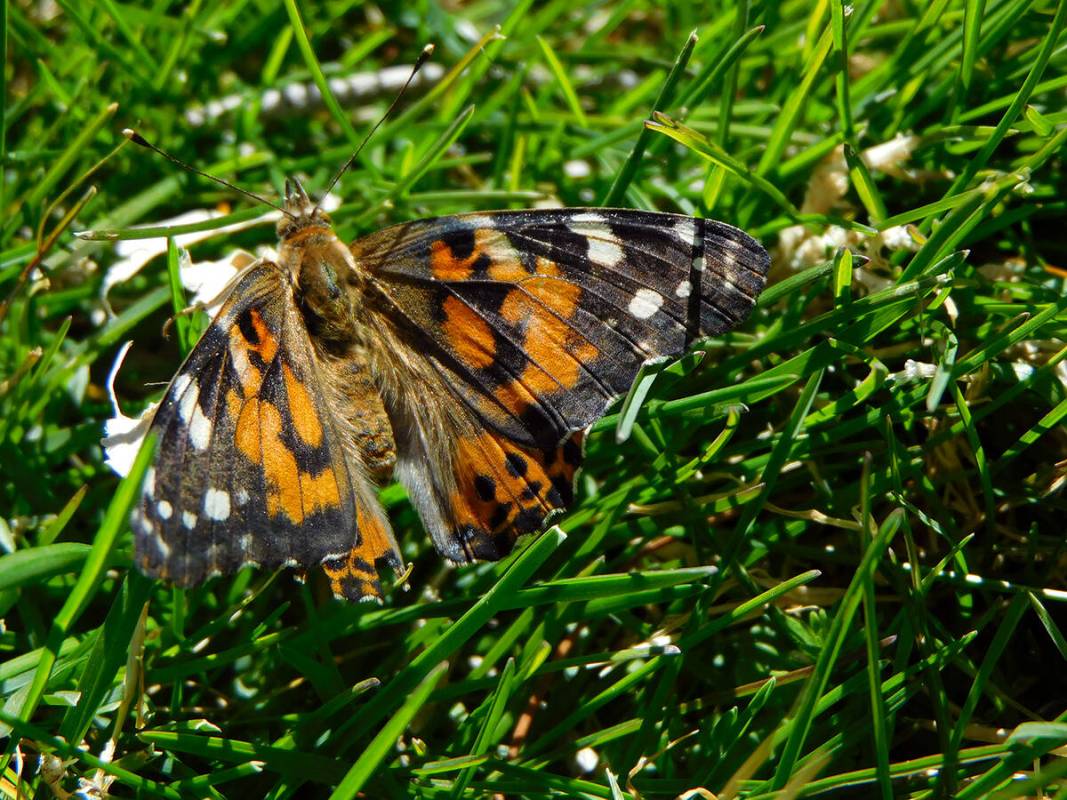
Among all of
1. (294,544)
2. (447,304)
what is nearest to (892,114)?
(447,304)

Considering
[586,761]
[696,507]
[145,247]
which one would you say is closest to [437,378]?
[696,507]

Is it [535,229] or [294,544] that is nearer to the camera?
[294,544]

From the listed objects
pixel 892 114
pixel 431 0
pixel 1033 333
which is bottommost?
pixel 1033 333

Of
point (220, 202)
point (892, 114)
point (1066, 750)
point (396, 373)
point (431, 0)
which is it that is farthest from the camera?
point (431, 0)

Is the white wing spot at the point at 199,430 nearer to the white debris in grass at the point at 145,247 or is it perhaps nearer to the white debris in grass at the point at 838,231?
the white debris in grass at the point at 145,247

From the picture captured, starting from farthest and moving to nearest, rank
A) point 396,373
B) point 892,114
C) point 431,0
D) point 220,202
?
point 431,0, point 220,202, point 892,114, point 396,373

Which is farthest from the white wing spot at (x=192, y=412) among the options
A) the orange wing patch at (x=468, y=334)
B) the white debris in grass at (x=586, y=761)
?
the white debris in grass at (x=586, y=761)

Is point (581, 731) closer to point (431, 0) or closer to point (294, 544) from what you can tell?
point (294, 544)

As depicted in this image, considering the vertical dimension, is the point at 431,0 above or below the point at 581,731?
above
